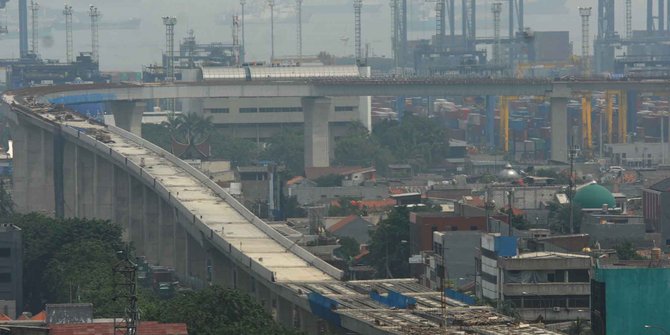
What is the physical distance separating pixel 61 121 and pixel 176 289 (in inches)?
1220

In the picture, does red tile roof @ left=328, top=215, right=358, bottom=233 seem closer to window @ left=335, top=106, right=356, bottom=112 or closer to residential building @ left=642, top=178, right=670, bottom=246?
residential building @ left=642, top=178, right=670, bottom=246

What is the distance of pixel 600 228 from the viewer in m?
77.6

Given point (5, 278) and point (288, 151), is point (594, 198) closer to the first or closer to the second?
point (5, 278)

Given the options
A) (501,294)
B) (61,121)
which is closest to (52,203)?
(61,121)

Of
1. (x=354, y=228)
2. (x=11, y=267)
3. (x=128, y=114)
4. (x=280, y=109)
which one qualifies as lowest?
(x=354, y=228)

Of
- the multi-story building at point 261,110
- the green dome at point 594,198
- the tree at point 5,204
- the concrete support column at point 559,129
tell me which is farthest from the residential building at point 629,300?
the multi-story building at point 261,110

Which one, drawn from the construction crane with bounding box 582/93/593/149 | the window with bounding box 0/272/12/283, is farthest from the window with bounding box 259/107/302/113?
the window with bounding box 0/272/12/283

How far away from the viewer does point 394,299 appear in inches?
2175

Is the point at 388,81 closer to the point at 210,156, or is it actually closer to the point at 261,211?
the point at 210,156

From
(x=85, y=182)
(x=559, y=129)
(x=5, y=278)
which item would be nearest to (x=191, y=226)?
(x=5, y=278)

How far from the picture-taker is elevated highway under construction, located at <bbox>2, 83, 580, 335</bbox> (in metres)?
53.0

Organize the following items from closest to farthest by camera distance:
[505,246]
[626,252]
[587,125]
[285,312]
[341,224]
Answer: [505,246]
[285,312]
[626,252]
[341,224]
[587,125]

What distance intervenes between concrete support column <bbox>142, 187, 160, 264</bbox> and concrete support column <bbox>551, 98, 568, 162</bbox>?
40.8 meters

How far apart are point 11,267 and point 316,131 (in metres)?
63.6
